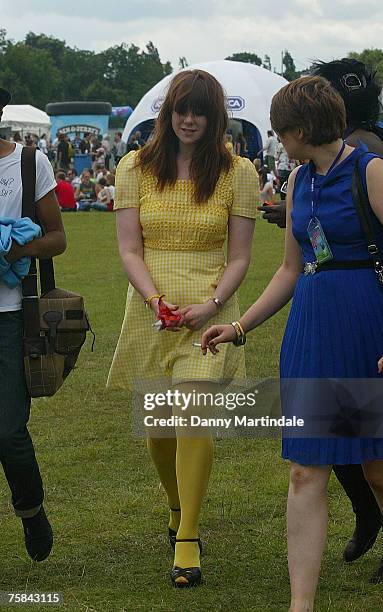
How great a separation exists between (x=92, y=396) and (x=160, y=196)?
12.9ft

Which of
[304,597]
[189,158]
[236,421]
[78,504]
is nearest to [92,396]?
[78,504]

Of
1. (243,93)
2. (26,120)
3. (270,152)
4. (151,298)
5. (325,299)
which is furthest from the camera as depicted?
(26,120)

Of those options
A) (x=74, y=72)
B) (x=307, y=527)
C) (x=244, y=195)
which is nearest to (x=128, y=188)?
(x=244, y=195)

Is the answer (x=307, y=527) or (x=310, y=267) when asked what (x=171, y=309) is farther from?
(x=307, y=527)

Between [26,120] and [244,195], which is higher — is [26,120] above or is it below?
below

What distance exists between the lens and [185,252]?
4953 millimetres

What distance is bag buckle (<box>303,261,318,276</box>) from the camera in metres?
4.11

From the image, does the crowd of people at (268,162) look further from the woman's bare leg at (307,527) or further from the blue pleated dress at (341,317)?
the woman's bare leg at (307,527)

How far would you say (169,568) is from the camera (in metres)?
4.94

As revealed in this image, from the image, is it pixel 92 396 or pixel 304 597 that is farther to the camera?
pixel 92 396

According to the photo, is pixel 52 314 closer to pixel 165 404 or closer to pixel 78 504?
pixel 165 404

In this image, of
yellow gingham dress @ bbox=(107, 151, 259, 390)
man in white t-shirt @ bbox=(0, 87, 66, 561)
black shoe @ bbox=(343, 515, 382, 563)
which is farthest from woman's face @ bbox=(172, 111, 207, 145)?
black shoe @ bbox=(343, 515, 382, 563)

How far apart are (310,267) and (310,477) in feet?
2.36

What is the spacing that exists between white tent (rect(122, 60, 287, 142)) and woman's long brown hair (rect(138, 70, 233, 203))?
3525cm
